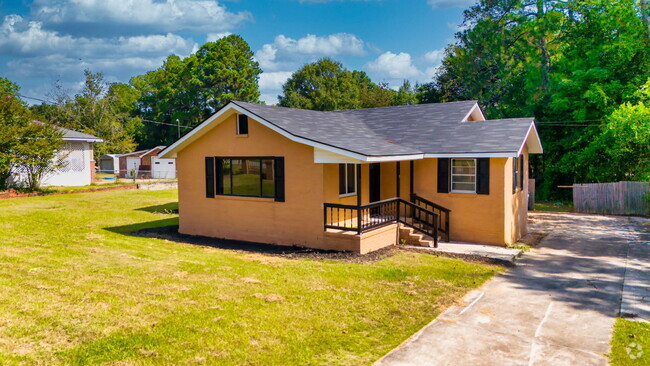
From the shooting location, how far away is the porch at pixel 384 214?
1234cm

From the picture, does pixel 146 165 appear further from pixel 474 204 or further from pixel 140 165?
pixel 474 204

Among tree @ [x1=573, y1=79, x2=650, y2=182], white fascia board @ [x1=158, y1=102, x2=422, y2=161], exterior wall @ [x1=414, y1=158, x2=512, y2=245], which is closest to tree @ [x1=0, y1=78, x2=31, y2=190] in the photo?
white fascia board @ [x1=158, y1=102, x2=422, y2=161]

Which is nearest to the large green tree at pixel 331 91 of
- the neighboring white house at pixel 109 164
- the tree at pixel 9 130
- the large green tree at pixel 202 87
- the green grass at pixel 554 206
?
the large green tree at pixel 202 87

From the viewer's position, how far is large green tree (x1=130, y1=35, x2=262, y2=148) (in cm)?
6400

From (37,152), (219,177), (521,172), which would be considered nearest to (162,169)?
(37,152)

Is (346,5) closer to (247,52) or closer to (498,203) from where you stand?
(498,203)

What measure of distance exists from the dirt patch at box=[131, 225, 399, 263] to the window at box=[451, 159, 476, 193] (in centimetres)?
315

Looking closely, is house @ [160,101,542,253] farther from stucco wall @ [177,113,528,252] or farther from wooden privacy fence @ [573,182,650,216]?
wooden privacy fence @ [573,182,650,216]

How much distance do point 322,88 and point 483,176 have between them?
50771mm

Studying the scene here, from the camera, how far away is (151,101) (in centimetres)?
7225

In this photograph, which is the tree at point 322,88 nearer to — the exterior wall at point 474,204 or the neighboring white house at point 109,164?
the neighboring white house at point 109,164

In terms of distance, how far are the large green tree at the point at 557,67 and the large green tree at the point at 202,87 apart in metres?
36.1

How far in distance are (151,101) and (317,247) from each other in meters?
67.7

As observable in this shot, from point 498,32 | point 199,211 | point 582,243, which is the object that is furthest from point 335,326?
point 498,32
